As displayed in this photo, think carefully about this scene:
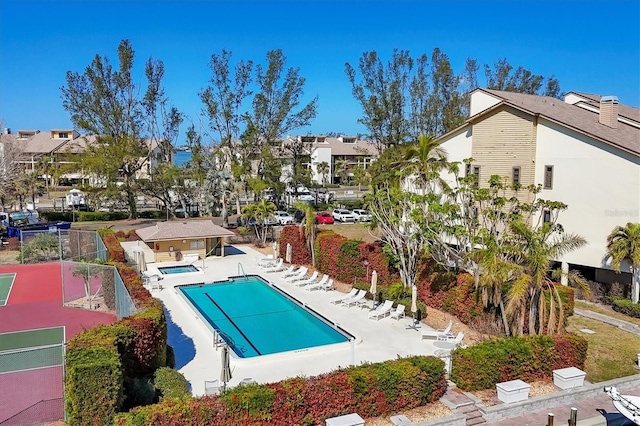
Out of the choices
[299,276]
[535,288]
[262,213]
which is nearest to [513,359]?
[535,288]

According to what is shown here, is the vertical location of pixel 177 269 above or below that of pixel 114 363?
below

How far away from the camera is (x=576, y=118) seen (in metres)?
27.4

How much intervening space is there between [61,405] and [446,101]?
1984 inches

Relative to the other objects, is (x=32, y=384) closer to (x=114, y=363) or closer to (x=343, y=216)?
(x=114, y=363)

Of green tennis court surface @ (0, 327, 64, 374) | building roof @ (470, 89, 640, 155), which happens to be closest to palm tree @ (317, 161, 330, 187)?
building roof @ (470, 89, 640, 155)

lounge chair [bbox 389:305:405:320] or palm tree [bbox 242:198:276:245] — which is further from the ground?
palm tree [bbox 242:198:276:245]

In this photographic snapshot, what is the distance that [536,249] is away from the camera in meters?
15.6

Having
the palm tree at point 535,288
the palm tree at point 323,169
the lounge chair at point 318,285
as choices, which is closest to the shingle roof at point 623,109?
the palm tree at point 535,288

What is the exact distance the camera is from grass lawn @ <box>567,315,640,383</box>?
15.3 meters

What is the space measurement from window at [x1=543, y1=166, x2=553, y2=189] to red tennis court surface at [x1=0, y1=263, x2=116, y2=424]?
21499 mm

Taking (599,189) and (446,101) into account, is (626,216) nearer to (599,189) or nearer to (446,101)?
(599,189)

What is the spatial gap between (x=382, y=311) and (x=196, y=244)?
15.4 metres

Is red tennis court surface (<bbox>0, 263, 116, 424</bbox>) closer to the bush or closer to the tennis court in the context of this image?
the tennis court

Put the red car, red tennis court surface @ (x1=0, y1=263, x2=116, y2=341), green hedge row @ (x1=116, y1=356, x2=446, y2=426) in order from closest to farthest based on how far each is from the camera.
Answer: green hedge row @ (x1=116, y1=356, x2=446, y2=426) < red tennis court surface @ (x1=0, y1=263, x2=116, y2=341) < the red car
